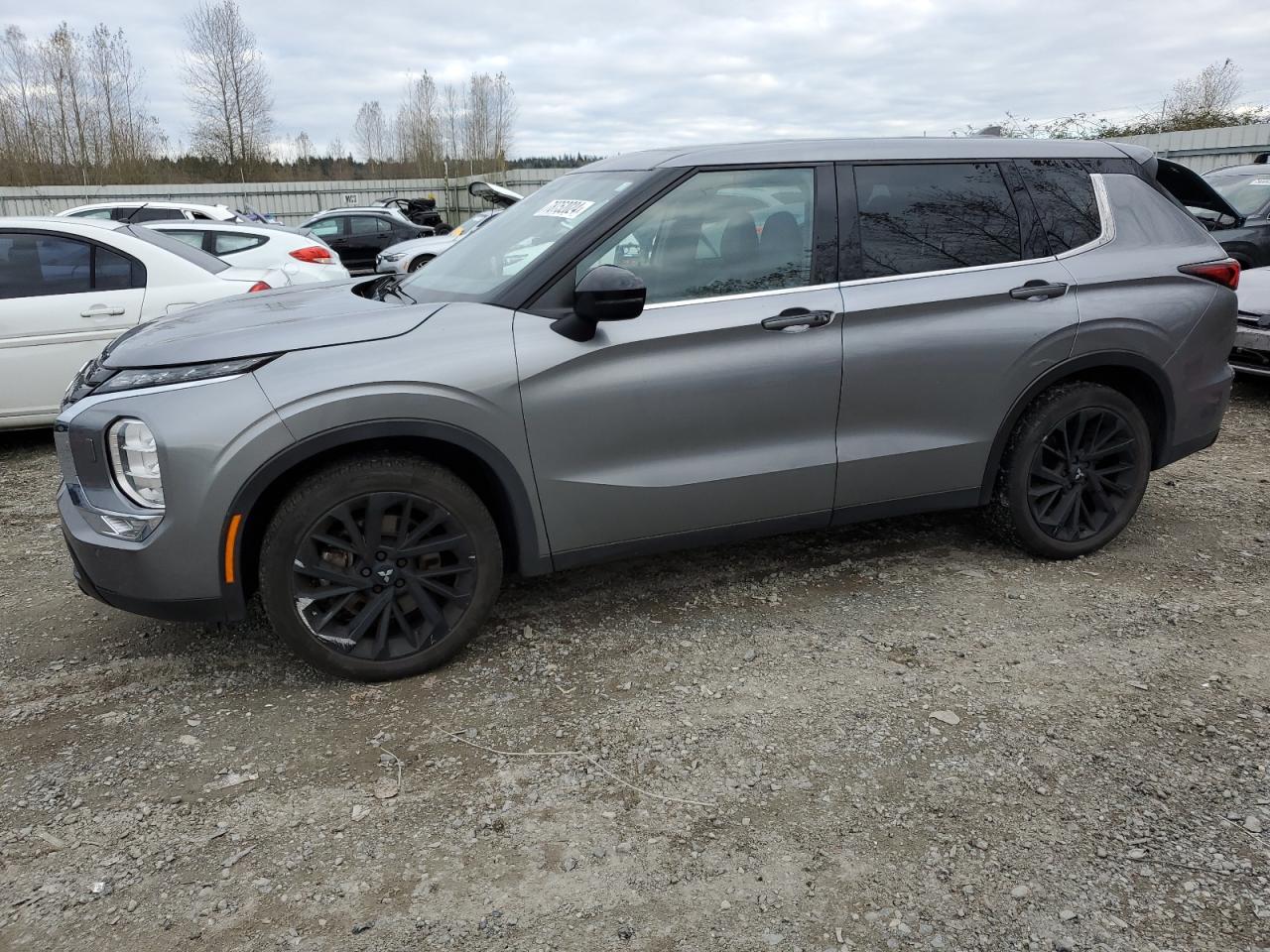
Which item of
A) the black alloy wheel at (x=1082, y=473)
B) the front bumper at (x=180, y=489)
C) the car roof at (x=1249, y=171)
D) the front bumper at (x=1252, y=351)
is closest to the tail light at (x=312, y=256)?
the front bumper at (x=180, y=489)

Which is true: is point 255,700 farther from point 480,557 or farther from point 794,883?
point 794,883

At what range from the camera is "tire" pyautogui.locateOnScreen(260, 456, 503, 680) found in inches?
118

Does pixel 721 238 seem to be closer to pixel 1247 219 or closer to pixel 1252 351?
pixel 1252 351

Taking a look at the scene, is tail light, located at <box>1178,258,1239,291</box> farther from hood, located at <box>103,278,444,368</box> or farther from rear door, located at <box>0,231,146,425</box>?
rear door, located at <box>0,231,146,425</box>

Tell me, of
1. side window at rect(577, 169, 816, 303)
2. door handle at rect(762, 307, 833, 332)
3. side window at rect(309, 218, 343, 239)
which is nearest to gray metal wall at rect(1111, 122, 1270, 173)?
side window at rect(577, 169, 816, 303)

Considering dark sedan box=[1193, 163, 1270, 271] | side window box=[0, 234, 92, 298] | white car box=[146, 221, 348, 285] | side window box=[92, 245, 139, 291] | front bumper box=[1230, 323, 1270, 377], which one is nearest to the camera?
side window box=[0, 234, 92, 298]

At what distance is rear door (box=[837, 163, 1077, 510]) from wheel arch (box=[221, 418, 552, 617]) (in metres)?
1.32

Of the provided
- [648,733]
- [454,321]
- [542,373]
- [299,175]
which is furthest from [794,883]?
[299,175]

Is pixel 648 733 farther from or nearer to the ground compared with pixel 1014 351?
nearer to the ground

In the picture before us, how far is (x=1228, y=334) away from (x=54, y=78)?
40248mm

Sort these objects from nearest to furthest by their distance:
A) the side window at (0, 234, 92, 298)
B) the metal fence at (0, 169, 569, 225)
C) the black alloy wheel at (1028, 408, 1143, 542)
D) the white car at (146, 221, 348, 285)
A: the black alloy wheel at (1028, 408, 1143, 542) → the side window at (0, 234, 92, 298) → the white car at (146, 221, 348, 285) → the metal fence at (0, 169, 569, 225)

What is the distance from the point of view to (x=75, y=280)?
618cm

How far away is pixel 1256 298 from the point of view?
715cm

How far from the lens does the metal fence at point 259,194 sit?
28484mm
